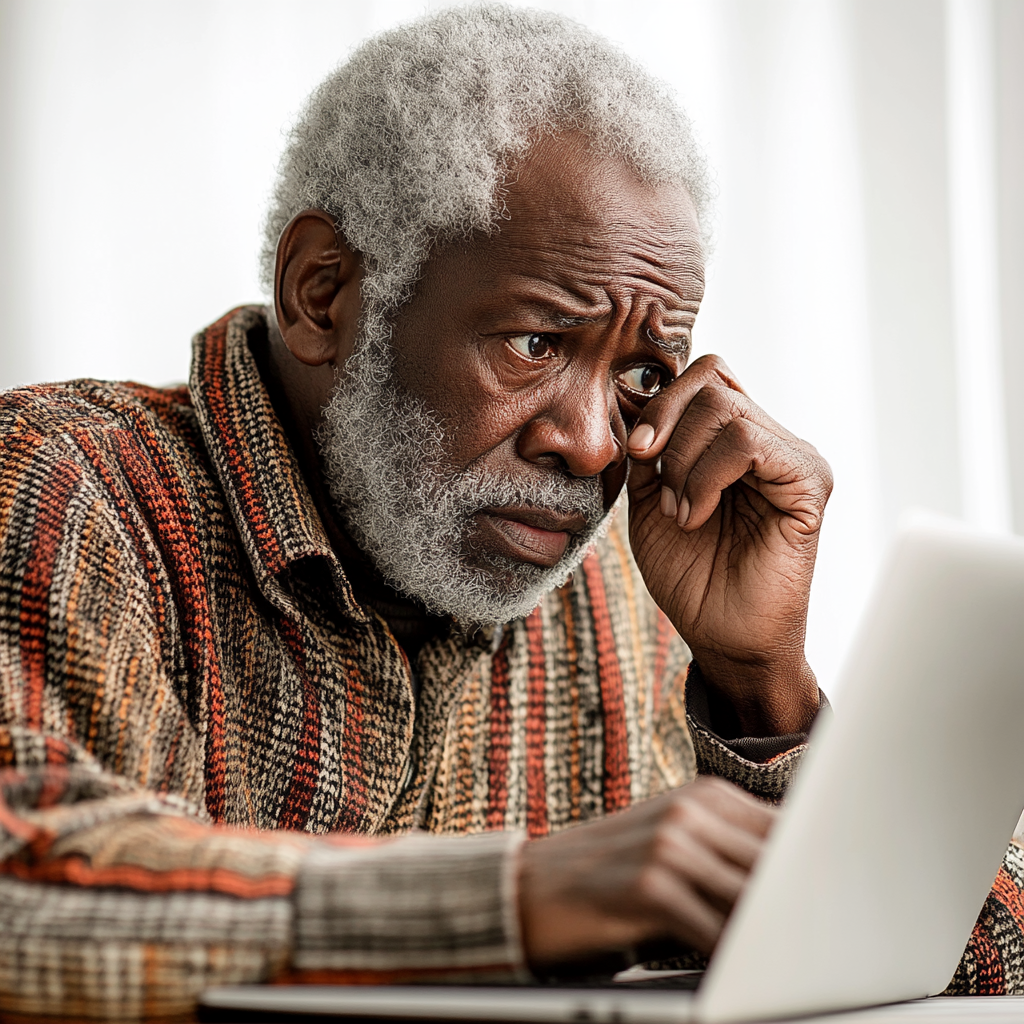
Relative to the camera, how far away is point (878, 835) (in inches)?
28.3

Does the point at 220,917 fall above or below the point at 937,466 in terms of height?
below

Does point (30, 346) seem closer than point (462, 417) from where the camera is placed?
No

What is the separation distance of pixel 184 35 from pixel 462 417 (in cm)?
141

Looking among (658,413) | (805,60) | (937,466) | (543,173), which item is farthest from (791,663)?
(805,60)

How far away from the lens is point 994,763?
36.4 inches

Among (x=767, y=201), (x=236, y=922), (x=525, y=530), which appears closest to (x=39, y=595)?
(x=236, y=922)

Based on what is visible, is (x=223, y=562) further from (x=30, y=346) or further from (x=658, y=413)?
(x=30, y=346)

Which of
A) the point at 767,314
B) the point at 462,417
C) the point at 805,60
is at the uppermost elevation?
the point at 805,60

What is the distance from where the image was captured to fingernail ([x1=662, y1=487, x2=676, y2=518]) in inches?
59.2

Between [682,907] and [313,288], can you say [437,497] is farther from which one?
[682,907]

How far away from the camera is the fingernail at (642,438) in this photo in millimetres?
1409

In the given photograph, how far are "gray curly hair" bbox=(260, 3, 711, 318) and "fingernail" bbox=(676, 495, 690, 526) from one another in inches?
16.3

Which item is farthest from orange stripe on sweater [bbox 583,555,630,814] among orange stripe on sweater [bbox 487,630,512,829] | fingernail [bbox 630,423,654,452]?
fingernail [bbox 630,423,654,452]

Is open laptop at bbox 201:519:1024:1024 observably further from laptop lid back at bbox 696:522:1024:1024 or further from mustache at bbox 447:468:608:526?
mustache at bbox 447:468:608:526
